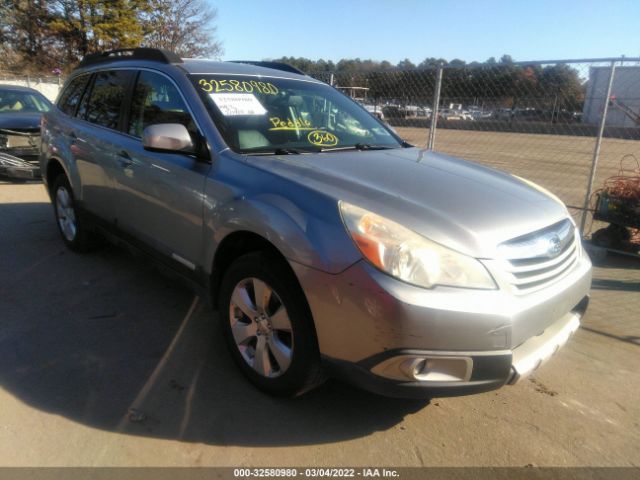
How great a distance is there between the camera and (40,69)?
39688mm

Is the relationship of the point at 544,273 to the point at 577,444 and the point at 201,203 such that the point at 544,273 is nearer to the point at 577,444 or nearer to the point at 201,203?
the point at 577,444

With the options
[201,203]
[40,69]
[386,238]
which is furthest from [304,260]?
[40,69]

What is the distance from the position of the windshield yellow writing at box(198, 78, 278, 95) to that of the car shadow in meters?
1.65

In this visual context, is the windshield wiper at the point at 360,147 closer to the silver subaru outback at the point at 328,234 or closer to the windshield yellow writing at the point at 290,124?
the silver subaru outback at the point at 328,234

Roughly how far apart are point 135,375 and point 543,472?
2.24 meters

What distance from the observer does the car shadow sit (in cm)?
266

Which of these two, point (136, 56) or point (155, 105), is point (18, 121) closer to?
point (136, 56)

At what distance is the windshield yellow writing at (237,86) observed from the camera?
340cm

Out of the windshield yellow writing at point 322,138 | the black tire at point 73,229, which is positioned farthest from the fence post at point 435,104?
the black tire at point 73,229

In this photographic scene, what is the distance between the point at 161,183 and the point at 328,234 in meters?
1.55

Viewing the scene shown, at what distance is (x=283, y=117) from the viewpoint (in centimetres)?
355

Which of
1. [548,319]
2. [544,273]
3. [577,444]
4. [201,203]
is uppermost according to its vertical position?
[201,203]

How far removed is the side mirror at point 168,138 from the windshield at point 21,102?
25.7 feet

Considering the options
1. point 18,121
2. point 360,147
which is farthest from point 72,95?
point 18,121
